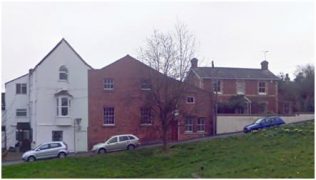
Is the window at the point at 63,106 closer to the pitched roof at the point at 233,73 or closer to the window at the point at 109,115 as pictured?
the window at the point at 109,115

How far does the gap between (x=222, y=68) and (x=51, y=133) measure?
2259 centimetres

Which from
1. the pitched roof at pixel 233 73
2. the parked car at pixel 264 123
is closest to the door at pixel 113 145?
the parked car at pixel 264 123

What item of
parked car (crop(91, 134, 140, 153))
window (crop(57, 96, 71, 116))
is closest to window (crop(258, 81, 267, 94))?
window (crop(57, 96, 71, 116))

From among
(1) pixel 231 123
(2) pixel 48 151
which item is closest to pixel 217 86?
(1) pixel 231 123

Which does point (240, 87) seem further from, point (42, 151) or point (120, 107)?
point (42, 151)

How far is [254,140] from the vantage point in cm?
3909

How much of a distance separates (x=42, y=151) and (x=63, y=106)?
10.7 m

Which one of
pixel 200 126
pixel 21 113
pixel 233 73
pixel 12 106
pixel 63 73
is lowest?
pixel 200 126

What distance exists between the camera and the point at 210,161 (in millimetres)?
32438

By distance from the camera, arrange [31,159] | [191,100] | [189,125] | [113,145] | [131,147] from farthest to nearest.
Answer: [189,125], [191,100], [131,147], [113,145], [31,159]

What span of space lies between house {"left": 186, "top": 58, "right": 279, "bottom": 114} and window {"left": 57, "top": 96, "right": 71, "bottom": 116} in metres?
14.9

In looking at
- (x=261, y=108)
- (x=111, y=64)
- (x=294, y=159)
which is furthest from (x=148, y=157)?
(x=261, y=108)

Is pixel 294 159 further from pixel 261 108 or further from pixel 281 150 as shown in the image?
pixel 261 108

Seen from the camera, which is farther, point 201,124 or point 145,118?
point 201,124
